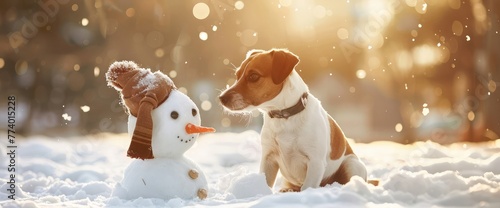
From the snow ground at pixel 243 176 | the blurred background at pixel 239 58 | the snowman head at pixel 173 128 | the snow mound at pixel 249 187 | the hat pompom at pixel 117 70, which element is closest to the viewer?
the snow ground at pixel 243 176

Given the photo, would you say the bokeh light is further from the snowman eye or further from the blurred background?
the snowman eye

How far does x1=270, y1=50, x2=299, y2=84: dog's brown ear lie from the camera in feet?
11.5

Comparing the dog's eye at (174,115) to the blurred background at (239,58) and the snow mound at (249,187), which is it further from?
the blurred background at (239,58)

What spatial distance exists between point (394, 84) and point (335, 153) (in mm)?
4575

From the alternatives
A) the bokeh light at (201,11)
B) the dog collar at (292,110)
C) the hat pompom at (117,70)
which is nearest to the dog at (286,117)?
the dog collar at (292,110)

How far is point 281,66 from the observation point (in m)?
3.50

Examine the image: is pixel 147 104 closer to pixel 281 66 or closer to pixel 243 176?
pixel 243 176

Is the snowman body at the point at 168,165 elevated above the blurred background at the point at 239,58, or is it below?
below

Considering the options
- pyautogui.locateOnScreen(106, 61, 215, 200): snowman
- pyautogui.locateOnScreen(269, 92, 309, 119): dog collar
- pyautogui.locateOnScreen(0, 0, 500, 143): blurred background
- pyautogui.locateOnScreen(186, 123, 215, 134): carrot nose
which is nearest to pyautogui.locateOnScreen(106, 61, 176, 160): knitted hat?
pyautogui.locateOnScreen(106, 61, 215, 200): snowman

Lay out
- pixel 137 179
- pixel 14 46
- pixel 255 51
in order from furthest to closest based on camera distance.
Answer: pixel 14 46 < pixel 255 51 < pixel 137 179

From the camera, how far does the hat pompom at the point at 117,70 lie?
3744 mm

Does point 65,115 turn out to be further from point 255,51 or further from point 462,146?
point 462,146

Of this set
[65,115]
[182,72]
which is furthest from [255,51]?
[65,115]

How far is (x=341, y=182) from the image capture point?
390 centimetres
